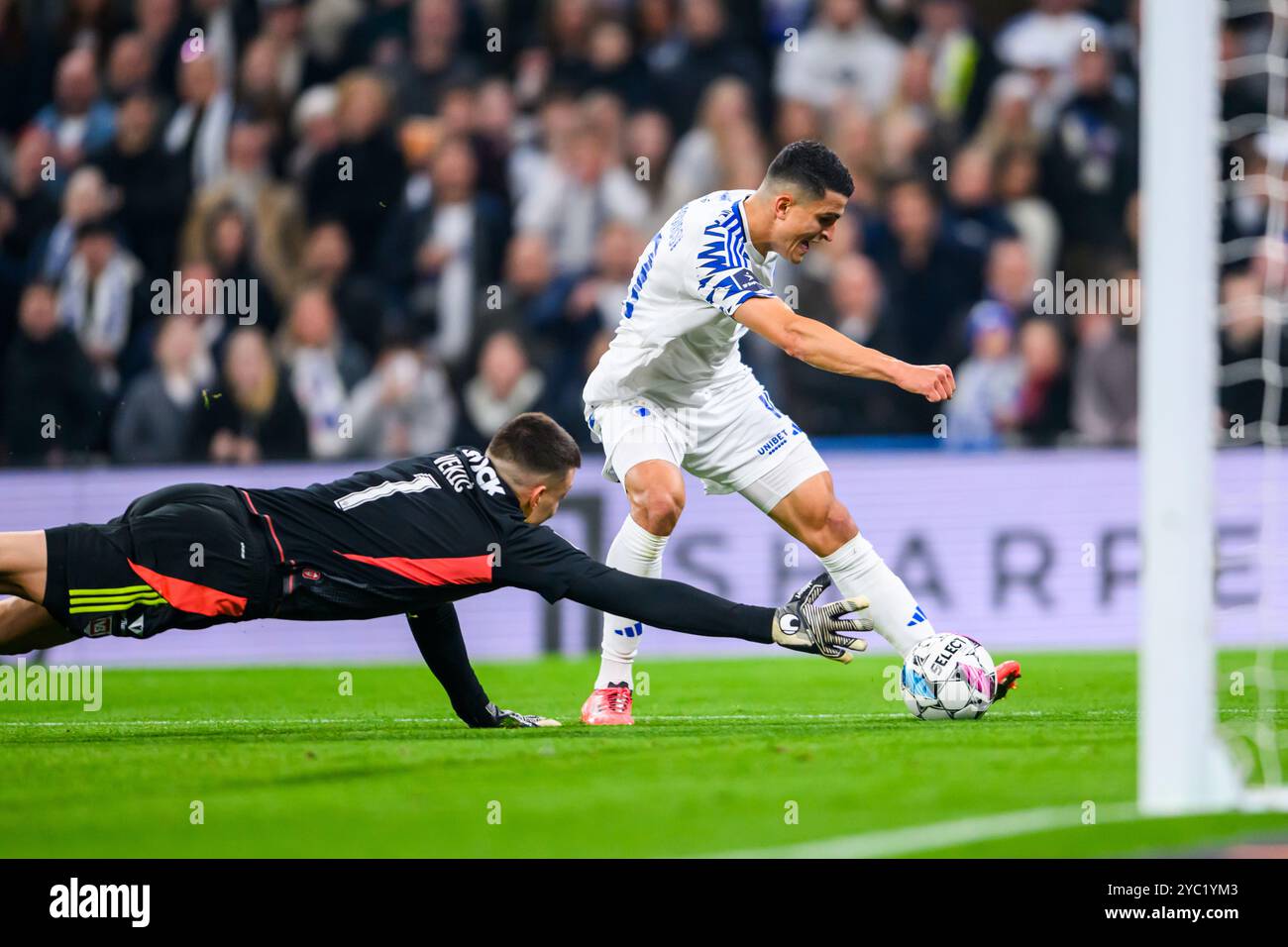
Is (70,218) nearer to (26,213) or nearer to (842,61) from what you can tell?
(26,213)

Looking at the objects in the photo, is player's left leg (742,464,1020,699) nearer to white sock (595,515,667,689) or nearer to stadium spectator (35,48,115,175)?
white sock (595,515,667,689)

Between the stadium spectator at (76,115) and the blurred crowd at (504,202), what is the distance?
28 millimetres

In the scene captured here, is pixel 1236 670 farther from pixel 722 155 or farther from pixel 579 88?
pixel 579 88

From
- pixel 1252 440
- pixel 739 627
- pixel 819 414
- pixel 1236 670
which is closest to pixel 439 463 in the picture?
pixel 739 627

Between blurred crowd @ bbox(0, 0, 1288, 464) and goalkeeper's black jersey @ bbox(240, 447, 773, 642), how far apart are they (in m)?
5.56

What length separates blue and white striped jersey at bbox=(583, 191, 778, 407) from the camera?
7.19 meters

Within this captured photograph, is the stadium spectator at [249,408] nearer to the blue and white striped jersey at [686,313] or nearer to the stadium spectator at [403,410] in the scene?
the stadium spectator at [403,410]

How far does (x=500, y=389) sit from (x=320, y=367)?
1.31m

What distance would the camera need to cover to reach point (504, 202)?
533 inches

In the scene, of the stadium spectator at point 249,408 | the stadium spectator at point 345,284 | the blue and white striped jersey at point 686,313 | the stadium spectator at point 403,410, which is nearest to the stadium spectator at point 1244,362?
the blue and white striped jersey at point 686,313

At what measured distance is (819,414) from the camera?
494 inches

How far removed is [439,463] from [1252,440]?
6.91 m

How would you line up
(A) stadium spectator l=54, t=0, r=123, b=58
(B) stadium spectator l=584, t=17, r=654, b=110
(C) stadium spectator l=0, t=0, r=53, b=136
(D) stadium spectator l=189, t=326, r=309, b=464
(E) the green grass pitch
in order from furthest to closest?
1. (A) stadium spectator l=54, t=0, r=123, b=58
2. (C) stadium spectator l=0, t=0, r=53, b=136
3. (B) stadium spectator l=584, t=17, r=654, b=110
4. (D) stadium spectator l=189, t=326, r=309, b=464
5. (E) the green grass pitch

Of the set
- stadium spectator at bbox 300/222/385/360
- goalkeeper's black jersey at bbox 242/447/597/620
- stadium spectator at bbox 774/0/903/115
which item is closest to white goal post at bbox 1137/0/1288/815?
goalkeeper's black jersey at bbox 242/447/597/620
